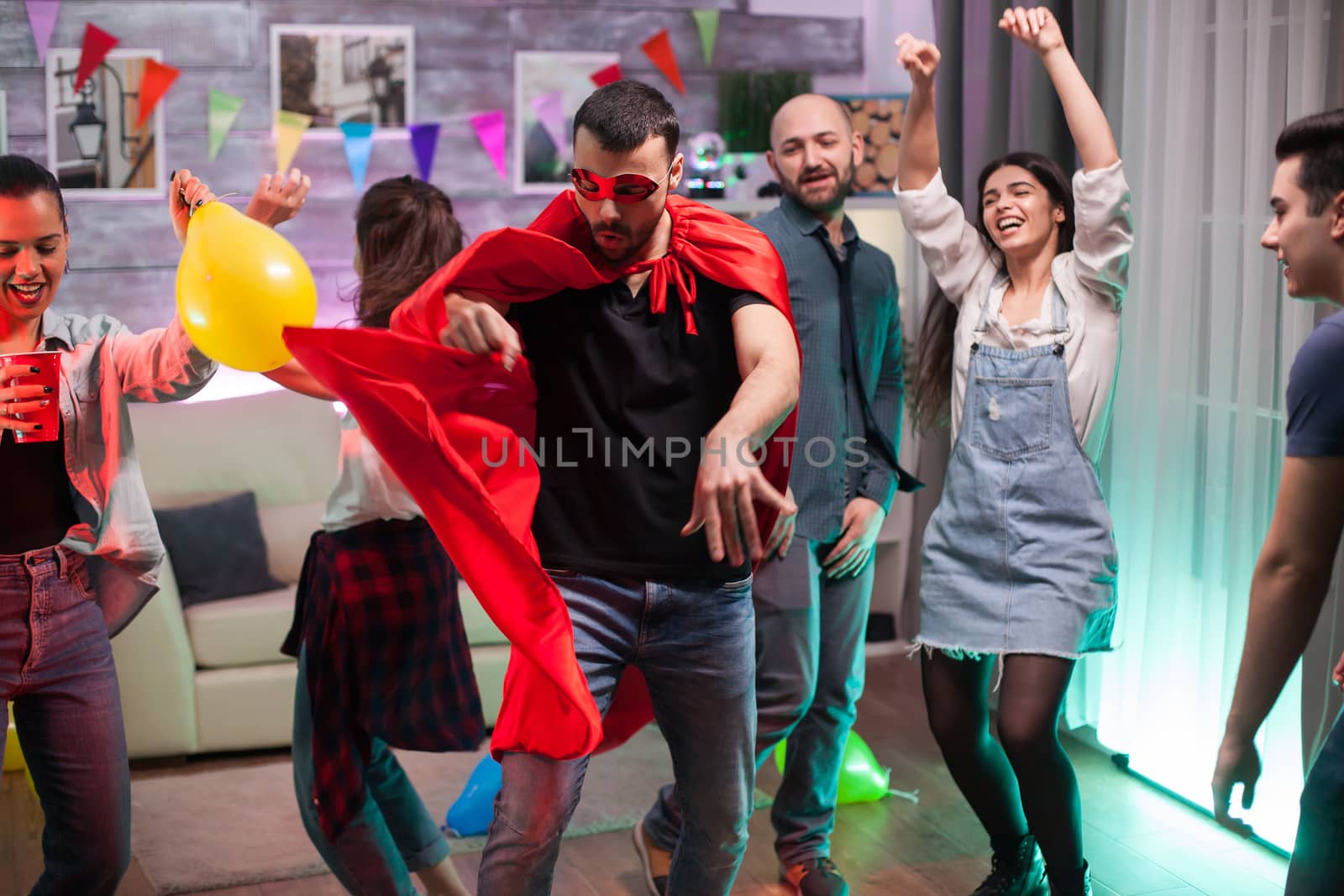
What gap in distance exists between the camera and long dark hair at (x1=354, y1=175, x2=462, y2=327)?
252cm

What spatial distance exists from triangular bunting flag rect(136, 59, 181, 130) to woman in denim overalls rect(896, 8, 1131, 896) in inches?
107

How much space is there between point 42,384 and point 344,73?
271 centimetres

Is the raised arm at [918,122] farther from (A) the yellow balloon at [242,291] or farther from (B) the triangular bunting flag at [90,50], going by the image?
(B) the triangular bunting flag at [90,50]

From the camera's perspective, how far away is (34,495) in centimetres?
211

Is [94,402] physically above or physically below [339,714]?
above

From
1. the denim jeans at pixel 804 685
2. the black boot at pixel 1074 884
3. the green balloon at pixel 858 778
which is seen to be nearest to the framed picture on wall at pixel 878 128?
the green balloon at pixel 858 778

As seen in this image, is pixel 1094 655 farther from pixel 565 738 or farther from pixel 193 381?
pixel 193 381

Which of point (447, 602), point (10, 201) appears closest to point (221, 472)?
point (447, 602)

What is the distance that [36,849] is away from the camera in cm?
316

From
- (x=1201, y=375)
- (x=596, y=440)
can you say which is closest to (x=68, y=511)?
(x=596, y=440)

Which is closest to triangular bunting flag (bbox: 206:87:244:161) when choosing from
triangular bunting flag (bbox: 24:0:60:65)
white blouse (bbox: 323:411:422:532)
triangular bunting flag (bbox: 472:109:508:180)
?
triangular bunting flag (bbox: 24:0:60:65)

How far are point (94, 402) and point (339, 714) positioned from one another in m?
0.67

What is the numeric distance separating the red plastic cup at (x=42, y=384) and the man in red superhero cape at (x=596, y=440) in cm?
47

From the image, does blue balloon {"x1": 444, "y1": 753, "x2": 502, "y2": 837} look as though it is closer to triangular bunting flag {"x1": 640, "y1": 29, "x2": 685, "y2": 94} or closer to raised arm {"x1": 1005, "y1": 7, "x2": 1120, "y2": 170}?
raised arm {"x1": 1005, "y1": 7, "x2": 1120, "y2": 170}
